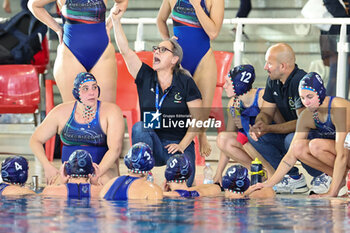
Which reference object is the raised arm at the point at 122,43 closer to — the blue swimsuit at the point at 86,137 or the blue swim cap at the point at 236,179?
the blue swimsuit at the point at 86,137

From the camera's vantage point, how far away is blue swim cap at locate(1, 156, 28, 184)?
5270 millimetres

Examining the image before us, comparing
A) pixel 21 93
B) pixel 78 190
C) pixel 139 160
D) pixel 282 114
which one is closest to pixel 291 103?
pixel 282 114

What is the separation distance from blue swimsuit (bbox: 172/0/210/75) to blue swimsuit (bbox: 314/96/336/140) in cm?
114

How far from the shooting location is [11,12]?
36.3ft

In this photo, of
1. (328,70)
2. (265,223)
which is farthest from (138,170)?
(328,70)

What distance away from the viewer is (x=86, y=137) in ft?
18.2

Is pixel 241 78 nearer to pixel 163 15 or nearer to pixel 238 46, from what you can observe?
pixel 163 15

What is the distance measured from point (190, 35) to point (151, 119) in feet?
2.58

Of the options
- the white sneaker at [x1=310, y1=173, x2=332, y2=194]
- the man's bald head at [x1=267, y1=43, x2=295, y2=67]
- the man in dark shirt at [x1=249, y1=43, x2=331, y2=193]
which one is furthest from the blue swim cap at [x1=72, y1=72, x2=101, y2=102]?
the white sneaker at [x1=310, y1=173, x2=332, y2=194]

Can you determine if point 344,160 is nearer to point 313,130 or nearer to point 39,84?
point 313,130

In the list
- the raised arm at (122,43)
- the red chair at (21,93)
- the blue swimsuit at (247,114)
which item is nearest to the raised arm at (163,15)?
the raised arm at (122,43)

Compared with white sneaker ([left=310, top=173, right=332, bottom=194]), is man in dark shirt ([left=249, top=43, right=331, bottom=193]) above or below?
above

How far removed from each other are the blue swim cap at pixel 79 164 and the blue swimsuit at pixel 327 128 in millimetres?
1767

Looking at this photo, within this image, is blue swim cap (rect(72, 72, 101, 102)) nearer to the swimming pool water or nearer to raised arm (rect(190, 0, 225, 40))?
the swimming pool water
